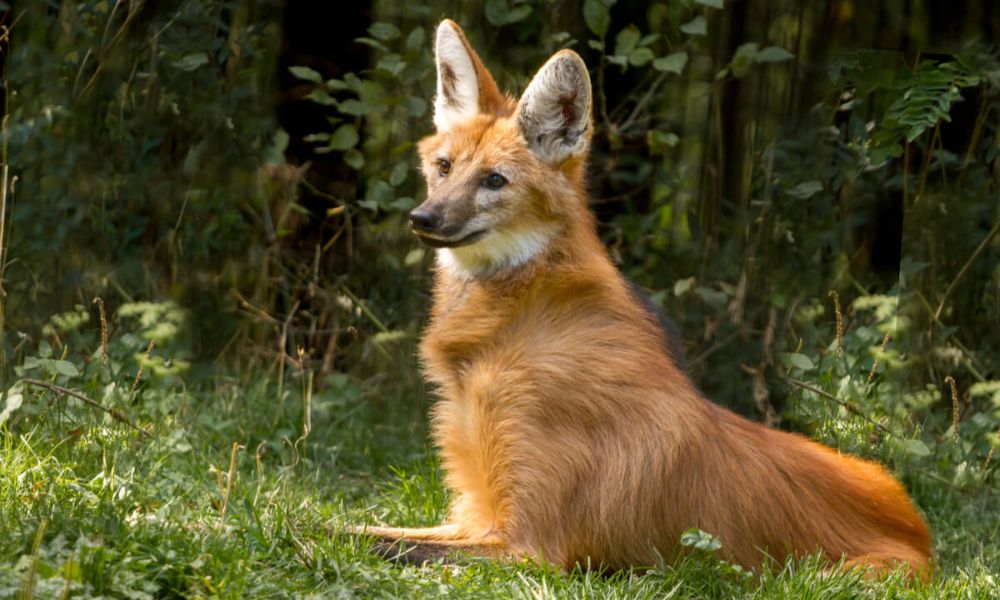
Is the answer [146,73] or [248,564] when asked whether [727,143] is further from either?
[248,564]

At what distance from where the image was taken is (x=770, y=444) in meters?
3.72

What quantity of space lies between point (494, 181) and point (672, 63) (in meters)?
2.04

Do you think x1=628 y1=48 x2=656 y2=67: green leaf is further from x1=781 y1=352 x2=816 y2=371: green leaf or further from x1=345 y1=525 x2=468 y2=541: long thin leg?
x1=345 y1=525 x2=468 y2=541: long thin leg

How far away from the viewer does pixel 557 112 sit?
381 centimetres

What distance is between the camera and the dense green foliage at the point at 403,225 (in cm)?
482

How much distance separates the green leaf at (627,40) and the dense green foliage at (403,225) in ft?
0.04

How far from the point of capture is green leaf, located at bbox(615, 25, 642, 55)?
5480 millimetres

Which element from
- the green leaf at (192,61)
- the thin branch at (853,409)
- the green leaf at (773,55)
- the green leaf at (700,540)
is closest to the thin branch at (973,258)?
the thin branch at (853,409)

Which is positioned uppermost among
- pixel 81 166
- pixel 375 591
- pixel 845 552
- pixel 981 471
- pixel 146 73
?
pixel 146 73

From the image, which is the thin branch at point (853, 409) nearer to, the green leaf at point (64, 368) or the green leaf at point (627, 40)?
the green leaf at point (627, 40)

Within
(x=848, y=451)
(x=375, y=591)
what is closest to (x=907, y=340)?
(x=848, y=451)

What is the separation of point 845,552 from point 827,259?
85.8 inches

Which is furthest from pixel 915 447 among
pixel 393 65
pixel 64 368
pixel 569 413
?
pixel 64 368

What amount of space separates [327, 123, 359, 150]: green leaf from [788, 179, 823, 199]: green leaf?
2.09 metres
